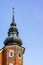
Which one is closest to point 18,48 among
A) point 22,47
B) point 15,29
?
point 22,47

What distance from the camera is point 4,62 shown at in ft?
198

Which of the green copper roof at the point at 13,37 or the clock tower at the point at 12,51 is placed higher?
the green copper roof at the point at 13,37

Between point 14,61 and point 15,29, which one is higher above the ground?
point 15,29

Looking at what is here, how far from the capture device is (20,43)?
62.2 meters

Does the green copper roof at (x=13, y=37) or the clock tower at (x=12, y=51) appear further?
the green copper roof at (x=13, y=37)

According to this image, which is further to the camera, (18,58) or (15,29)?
(15,29)

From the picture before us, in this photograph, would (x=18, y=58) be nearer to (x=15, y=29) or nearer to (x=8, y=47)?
(x=8, y=47)

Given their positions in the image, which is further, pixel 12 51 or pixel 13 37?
pixel 13 37

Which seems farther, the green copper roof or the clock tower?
the green copper roof

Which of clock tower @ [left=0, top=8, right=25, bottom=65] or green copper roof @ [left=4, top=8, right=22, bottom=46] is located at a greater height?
green copper roof @ [left=4, top=8, right=22, bottom=46]

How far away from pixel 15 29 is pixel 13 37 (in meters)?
2.94

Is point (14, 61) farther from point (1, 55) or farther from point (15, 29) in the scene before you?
point (15, 29)

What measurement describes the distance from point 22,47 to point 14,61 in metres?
3.61

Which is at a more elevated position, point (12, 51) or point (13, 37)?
point (13, 37)
